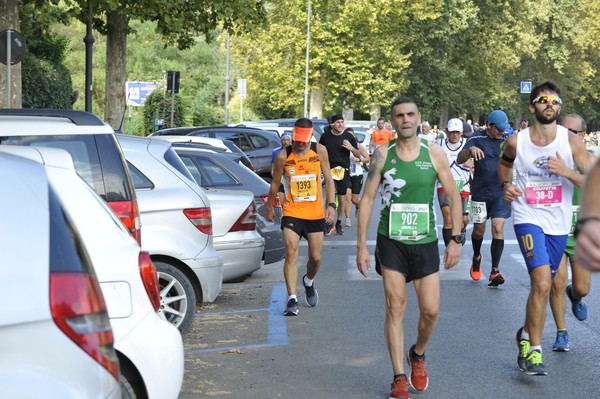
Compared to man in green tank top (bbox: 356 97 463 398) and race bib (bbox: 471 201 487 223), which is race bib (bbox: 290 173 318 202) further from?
man in green tank top (bbox: 356 97 463 398)

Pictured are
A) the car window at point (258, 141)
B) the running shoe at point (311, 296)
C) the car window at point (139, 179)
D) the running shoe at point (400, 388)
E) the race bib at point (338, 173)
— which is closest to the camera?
the running shoe at point (400, 388)

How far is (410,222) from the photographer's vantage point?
26.0 feet

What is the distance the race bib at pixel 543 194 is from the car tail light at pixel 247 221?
4028 millimetres

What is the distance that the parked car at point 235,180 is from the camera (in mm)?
13711

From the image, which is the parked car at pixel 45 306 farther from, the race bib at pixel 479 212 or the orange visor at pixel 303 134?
the race bib at pixel 479 212

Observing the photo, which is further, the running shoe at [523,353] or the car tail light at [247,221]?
the car tail light at [247,221]

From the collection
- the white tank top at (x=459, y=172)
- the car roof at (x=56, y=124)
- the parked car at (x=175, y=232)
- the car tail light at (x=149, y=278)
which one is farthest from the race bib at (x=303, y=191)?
the car tail light at (x=149, y=278)

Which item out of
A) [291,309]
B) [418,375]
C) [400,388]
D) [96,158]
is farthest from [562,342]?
[96,158]

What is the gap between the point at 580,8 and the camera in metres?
84.2

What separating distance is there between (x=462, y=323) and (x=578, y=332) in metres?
1.00

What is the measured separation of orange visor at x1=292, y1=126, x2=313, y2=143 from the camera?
37.4 ft

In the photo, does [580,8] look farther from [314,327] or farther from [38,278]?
[38,278]

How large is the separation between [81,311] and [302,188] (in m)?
7.88

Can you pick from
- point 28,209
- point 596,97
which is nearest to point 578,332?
point 28,209
